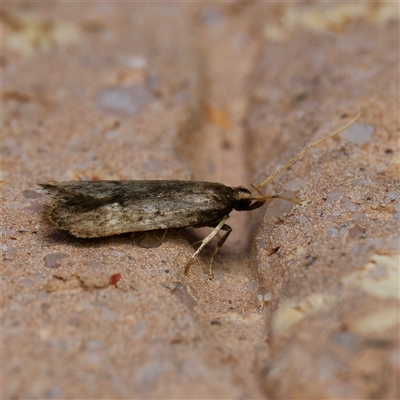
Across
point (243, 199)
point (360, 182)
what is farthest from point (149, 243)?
point (360, 182)

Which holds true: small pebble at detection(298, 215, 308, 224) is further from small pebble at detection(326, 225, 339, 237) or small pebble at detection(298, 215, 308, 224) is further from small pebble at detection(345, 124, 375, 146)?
small pebble at detection(345, 124, 375, 146)

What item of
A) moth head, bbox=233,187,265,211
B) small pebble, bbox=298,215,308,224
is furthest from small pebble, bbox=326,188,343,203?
moth head, bbox=233,187,265,211

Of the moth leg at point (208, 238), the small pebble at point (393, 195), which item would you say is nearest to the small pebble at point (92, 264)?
the moth leg at point (208, 238)

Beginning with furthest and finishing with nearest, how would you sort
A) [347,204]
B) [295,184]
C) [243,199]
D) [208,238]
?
[243,199], [295,184], [208,238], [347,204]

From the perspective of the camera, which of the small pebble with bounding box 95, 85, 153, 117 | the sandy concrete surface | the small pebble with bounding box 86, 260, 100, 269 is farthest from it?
the small pebble with bounding box 95, 85, 153, 117

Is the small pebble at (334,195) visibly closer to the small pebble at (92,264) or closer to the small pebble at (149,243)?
the small pebble at (149,243)

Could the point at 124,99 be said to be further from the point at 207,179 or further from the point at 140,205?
the point at 140,205

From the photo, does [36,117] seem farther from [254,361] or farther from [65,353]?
[254,361]
